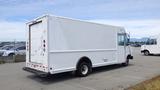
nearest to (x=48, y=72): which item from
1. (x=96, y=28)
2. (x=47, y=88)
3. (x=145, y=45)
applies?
(x=47, y=88)

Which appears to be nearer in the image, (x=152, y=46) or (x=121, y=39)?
(x=121, y=39)

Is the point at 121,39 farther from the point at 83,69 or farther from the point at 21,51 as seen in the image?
the point at 21,51

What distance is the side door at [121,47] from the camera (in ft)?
47.9

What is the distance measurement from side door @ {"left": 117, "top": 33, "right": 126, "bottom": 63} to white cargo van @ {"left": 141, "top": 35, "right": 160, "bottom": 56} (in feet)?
41.0

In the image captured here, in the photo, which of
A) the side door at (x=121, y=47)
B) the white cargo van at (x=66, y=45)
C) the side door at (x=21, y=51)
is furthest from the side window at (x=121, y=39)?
the side door at (x=21, y=51)

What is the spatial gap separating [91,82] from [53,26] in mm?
3062

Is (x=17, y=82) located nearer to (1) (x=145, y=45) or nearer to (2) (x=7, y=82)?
(2) (x=7, y=82)

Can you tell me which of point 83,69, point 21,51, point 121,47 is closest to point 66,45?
point 83,69

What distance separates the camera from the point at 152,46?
88.8 ft

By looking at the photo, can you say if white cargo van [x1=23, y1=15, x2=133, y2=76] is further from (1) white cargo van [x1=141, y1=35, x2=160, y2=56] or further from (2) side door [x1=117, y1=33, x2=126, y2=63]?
(1) white cargo van [x1=141, y1=35, x2=160, y2=56]

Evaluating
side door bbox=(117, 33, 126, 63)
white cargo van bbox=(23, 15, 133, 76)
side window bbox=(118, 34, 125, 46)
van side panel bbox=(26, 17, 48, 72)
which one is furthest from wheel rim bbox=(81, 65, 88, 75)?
side window bbox=(118, 34, 125, 46)

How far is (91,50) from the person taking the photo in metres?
12.1

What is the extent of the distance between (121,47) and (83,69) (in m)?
4.37

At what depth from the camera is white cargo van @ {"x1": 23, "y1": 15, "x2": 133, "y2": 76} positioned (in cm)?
985
